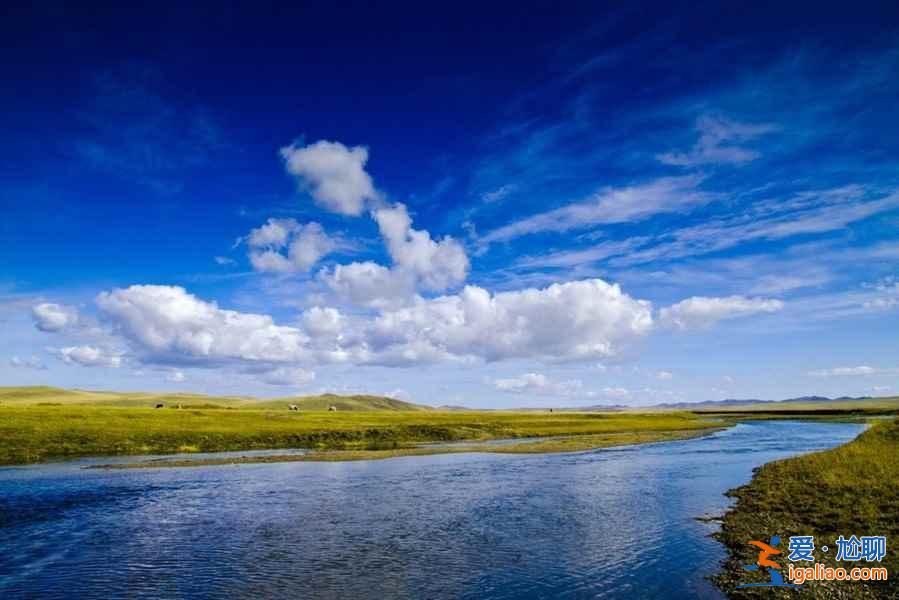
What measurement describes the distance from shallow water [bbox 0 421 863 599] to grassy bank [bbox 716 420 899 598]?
1509 mm

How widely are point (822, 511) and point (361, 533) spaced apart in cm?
2361

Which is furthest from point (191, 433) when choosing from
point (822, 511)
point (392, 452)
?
point (822, 511)

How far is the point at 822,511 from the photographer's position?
29.3m

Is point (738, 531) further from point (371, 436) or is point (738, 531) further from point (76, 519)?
point (371, 436)

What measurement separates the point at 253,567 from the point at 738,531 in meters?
22.5

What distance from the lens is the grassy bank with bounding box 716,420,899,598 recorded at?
19966 millimetres

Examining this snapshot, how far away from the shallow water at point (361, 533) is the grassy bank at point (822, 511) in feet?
4.95

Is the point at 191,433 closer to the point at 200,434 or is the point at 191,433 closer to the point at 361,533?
the point at 200,434

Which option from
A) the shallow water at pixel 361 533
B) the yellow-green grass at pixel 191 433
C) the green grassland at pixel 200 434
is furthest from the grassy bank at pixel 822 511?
the yellow-green grass at pixel 191 433

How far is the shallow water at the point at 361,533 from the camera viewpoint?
22000mm

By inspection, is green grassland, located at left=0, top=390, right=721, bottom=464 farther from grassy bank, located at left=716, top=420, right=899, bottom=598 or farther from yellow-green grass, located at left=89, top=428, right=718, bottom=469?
grassy bank, located at left=716, top=420, right=899, bottom=598

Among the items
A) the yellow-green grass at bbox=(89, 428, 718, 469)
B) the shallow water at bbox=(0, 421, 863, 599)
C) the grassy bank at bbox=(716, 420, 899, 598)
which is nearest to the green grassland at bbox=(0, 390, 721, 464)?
the yellow-green grass at bbox=(89, 428, 718, 469)

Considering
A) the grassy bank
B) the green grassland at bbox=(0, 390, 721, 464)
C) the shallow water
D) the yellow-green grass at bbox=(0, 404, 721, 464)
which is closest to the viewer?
the grassy bank

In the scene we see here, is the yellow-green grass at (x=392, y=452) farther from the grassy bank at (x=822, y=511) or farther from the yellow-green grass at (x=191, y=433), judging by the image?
the grassy bank at (x=822, y=511)
